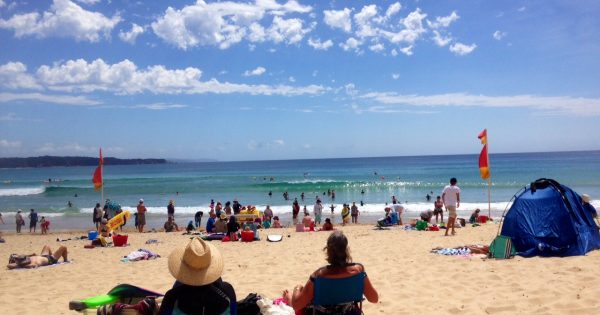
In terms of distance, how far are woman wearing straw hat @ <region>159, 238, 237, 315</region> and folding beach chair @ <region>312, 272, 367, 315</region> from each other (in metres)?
0.64

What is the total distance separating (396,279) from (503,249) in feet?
7.59

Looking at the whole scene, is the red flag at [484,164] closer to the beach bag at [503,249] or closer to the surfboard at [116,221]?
the beach bag at [503,249]

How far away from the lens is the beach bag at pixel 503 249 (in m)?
7.74

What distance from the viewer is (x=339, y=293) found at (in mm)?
3316

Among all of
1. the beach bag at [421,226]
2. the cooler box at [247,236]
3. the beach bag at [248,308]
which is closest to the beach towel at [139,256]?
the cooler box at [247,236]

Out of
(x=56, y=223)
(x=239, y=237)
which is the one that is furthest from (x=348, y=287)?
(x=56, y=223)

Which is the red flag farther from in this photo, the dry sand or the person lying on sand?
the person lying on sand

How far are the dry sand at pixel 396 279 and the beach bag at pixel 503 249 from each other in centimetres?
23

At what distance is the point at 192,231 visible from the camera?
642 inches

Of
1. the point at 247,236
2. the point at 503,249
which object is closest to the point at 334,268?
the point at 503,249

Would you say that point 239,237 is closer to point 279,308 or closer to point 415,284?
point 415,284

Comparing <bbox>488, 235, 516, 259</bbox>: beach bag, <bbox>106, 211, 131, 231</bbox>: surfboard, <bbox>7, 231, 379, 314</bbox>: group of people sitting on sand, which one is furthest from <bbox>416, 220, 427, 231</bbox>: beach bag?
<bbox>7, 231, 379, 314</bbox>: group of people sitting on sand

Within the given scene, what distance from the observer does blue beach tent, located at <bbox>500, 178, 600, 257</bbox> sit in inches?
306

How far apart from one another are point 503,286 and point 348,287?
356 cm
